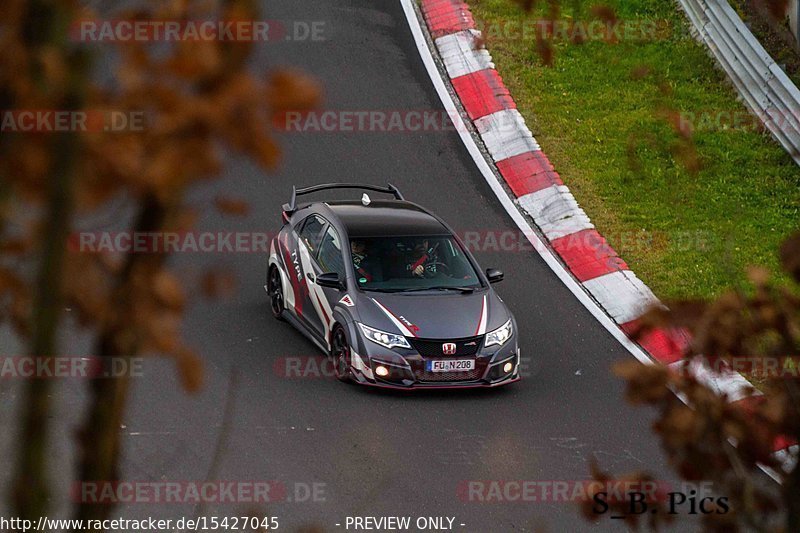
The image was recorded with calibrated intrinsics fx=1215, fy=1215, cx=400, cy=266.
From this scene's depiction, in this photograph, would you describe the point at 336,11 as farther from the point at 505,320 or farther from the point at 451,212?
the point at 505,320

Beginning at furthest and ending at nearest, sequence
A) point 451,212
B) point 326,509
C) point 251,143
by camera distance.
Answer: point 451,212
point 326,509
point 251,143

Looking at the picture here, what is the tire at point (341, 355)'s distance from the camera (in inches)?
417

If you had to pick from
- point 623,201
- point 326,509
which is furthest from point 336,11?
point 326,509

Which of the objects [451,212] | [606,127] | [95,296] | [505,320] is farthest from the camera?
[606,127]

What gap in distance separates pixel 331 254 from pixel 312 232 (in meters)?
0.55

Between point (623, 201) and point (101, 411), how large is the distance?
39.6ft

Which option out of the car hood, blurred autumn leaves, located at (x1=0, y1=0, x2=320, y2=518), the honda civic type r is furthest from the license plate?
blurred autumn leaves, located at (x1=0, y1=0, x2=320, y2=518)

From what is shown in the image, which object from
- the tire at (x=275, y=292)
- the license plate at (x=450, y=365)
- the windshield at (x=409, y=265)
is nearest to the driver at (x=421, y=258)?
the windshield at (x=409, y=265)

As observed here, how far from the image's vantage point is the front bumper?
407 inches

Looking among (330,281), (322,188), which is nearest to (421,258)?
(330,281)

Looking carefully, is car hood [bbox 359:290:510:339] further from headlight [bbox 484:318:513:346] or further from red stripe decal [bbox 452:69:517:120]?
red stripe decal [bbox 452:69:517:120]

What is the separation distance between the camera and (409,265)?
36.7 feet

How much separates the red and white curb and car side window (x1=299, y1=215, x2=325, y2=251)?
7.48ft

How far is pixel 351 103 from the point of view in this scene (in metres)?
15.6
